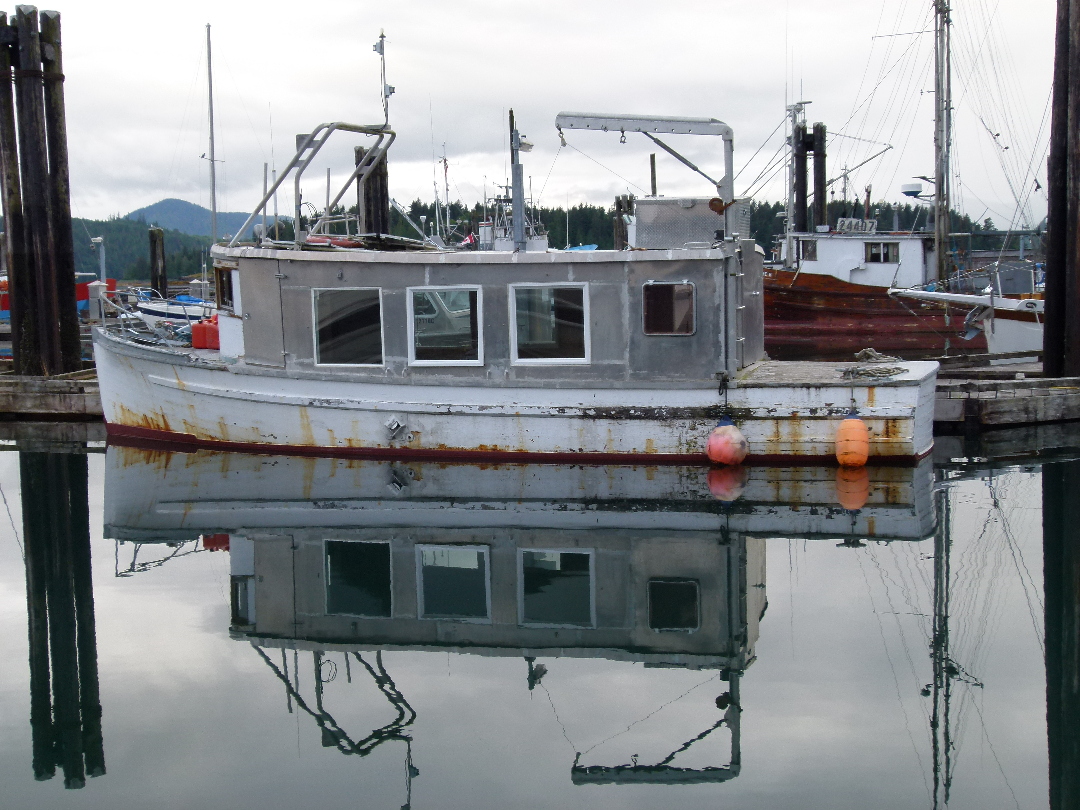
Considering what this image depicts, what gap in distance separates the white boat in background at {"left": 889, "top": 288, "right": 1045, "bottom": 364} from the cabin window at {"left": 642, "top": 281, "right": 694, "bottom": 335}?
311 inches

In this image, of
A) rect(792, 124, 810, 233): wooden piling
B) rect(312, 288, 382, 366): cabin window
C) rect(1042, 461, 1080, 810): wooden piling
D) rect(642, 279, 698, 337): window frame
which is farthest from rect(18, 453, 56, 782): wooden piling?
rect(792, 124, 810, 233): wooden piling

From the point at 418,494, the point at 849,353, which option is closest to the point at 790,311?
the point at 849,353

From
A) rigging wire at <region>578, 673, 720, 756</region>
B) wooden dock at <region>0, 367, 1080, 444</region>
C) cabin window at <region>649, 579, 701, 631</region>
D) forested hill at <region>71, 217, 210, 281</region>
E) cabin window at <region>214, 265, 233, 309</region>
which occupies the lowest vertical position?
rigging wire at <region>578, 673, 720, 756</region>

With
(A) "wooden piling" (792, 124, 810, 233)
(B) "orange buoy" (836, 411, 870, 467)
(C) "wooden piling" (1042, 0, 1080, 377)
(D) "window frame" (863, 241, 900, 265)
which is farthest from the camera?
(A) "wooden piling" (792, 124, 810, 233)

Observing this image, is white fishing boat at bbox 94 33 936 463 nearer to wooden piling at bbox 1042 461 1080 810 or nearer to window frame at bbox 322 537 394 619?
wooden piling at bbox 1042 461 1080 810

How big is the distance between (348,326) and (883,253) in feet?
62.9

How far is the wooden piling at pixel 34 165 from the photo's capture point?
15.8m

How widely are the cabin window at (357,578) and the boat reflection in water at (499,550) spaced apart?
0.02 metres

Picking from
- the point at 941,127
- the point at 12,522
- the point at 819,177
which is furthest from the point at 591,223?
the point at 12,522

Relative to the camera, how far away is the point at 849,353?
25.5 m

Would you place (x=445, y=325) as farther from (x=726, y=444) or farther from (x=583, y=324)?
(x=726, y=444)

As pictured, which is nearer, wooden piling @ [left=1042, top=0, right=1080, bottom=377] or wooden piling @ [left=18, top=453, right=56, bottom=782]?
wooden piling @ [left=18, top=453, right=56, bottom=782]

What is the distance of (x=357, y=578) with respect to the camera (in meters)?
9.09

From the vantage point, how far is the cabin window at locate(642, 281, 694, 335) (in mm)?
12781
